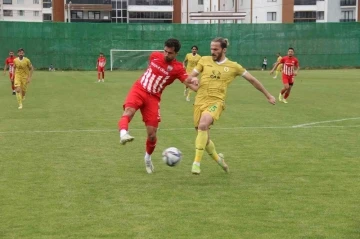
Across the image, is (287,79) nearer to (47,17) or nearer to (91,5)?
(91,5)

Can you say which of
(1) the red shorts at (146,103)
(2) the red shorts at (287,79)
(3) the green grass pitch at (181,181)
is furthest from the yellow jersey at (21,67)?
(1) the red shorts at (146,103)

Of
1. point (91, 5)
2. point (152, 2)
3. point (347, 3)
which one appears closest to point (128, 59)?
point (152, 2)

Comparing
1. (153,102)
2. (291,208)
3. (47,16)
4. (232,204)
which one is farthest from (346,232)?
(47,16)

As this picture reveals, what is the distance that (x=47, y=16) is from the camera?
118 m

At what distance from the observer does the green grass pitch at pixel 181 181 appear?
7000 millimetres

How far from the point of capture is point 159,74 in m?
9.98

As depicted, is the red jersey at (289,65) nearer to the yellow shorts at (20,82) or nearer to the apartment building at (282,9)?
the yellow shorts at (20,82)

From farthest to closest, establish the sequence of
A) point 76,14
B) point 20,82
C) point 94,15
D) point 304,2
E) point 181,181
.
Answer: point 94,15 < point 76,14 < point 304,2 < point 20,82 < point 181,181

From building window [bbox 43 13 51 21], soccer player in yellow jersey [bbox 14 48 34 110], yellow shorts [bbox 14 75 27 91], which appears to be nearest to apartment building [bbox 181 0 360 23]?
building window [bbox 43 13 51 21]

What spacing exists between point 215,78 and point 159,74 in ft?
2.79

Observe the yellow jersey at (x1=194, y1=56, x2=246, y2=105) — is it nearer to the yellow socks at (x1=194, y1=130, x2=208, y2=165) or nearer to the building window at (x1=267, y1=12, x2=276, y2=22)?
the yellow socks at (x1=194, y1=130, x2=208, y2=165)

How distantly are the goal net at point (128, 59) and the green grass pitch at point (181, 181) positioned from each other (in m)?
35.6

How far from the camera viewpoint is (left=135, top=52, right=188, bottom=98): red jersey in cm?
995

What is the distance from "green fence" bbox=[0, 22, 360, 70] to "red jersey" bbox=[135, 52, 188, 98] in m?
44.2
